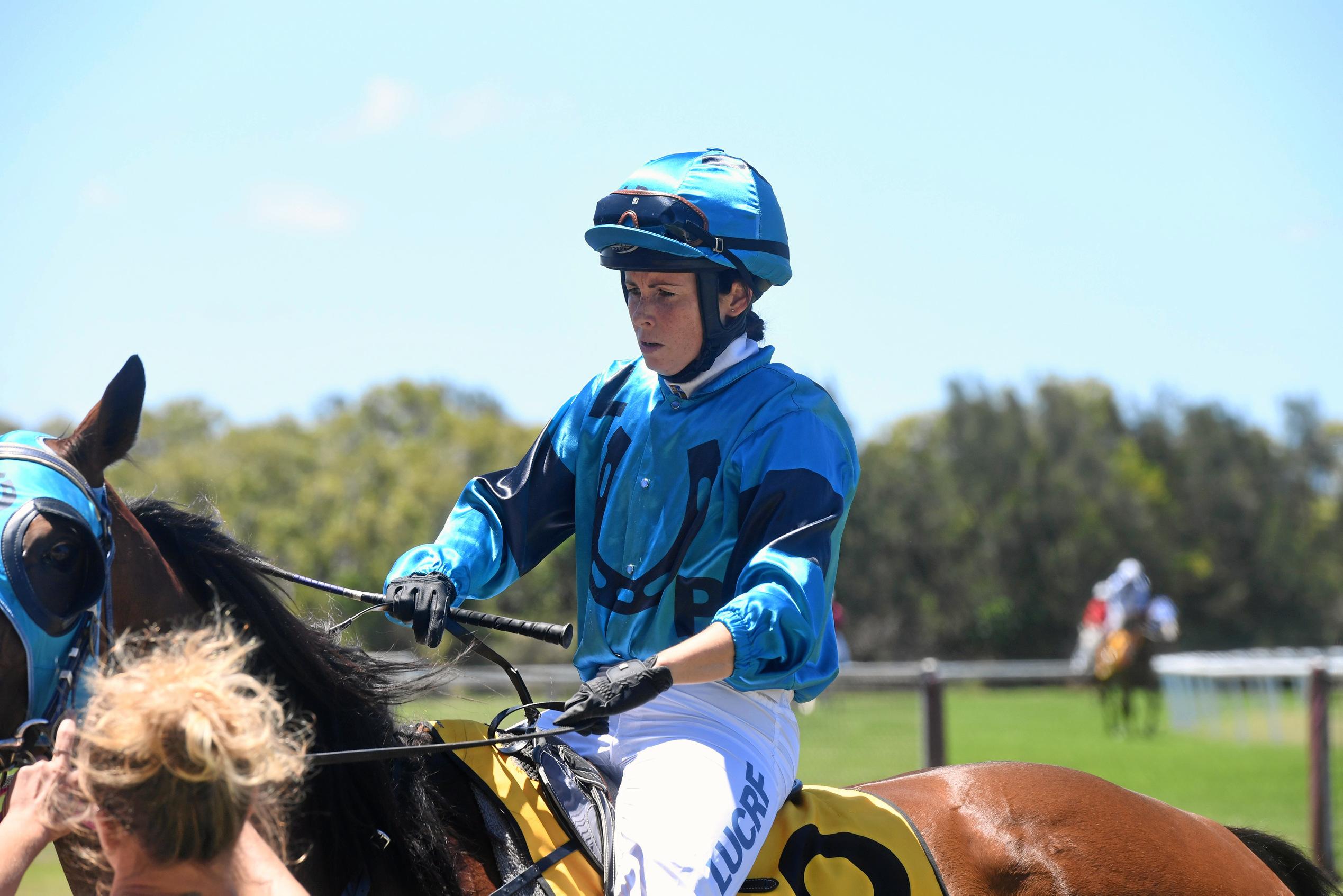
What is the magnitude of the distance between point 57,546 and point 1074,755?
15338 millimetres

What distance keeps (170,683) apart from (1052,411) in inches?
1758

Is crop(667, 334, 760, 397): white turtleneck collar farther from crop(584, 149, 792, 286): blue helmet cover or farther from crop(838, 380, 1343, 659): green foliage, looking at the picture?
crop(838, 380, 1343, 659): green foliage

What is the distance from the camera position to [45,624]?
2.09 metres

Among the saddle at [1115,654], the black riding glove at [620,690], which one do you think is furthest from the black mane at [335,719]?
the saddle at [1115,654]

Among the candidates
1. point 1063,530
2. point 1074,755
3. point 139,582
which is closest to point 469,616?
point 139,582

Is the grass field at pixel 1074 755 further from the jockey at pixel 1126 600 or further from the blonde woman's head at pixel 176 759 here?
the blonde woman's head at pixel 176 759

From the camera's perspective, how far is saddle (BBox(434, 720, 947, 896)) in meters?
2.37

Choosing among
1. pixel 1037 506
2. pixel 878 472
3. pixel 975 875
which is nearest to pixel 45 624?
pixel 975 875

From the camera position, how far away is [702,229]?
268 cm

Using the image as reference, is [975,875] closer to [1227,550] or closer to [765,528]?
[765,528]

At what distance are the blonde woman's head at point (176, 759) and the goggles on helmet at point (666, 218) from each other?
1480mm

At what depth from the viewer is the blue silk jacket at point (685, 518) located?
7.89ft

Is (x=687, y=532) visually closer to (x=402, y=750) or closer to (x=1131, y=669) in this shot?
(x=402, y=750)

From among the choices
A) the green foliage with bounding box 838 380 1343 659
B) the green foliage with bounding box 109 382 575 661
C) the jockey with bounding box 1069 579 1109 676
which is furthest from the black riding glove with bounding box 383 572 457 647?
the green foliage with bounding box 838 380 1343 659
